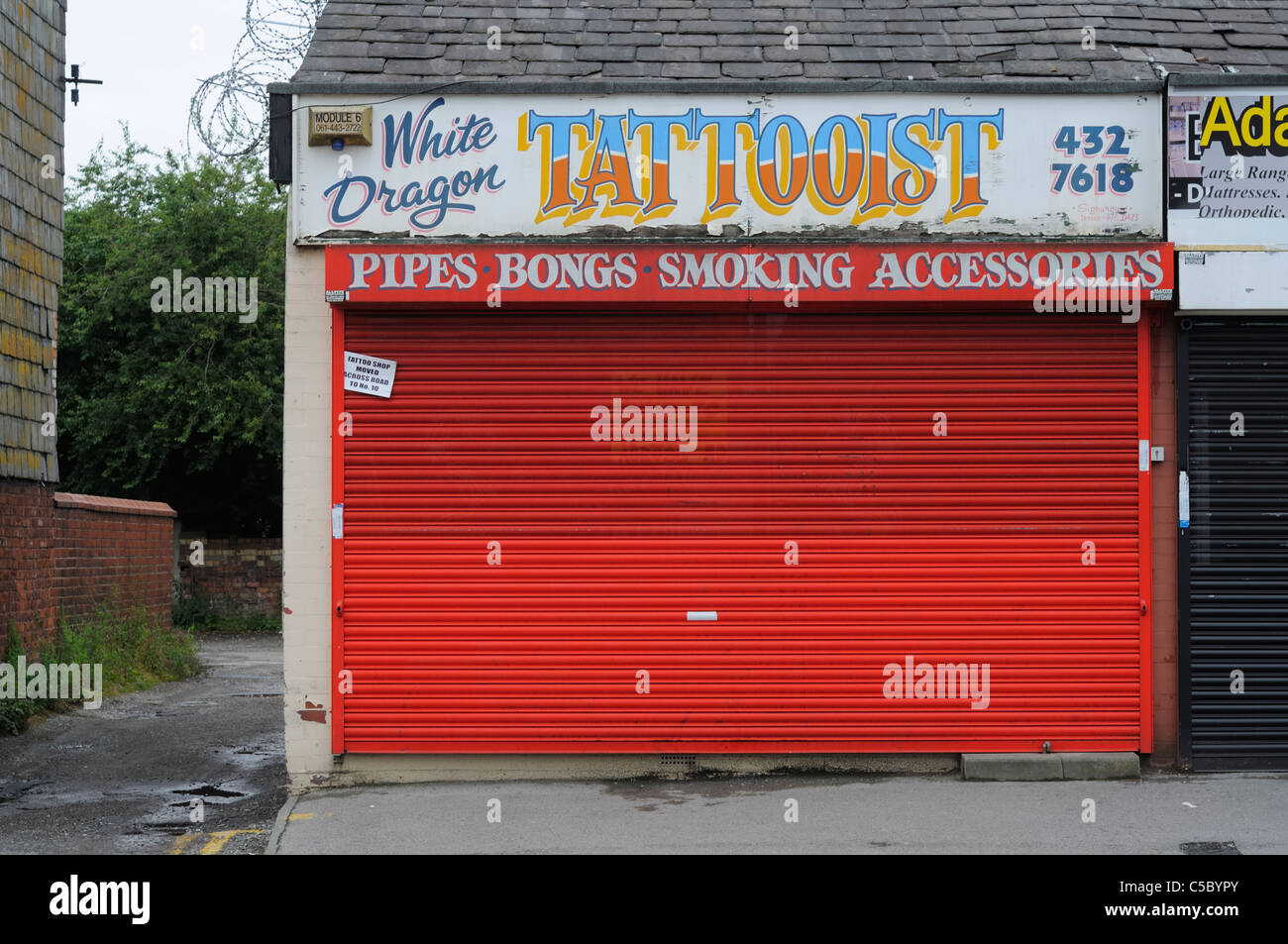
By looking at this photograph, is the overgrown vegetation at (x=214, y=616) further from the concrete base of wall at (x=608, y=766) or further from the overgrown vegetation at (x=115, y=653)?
the concrete base of wall at (x=608, y=766)

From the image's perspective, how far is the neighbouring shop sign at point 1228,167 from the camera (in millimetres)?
9328

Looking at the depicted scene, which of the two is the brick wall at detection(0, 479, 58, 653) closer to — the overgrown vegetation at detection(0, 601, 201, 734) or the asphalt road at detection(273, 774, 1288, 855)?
the overgrown vegetation at detection(0, 601, 201, 734)

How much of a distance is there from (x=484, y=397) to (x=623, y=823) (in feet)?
9.98

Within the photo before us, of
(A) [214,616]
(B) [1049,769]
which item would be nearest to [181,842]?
(B) [1049,769]

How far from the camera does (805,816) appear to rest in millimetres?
8250

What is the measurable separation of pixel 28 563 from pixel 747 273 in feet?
27.4

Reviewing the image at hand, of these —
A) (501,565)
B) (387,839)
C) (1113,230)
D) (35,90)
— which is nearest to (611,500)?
(501,565)

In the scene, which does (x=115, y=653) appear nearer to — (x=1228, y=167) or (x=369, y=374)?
(x=369, y=374)

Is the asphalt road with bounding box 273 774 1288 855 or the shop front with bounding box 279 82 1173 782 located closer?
the asphalt road with bounding box 273 774 1288 855

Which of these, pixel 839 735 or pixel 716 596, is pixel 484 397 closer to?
pixel 716 596

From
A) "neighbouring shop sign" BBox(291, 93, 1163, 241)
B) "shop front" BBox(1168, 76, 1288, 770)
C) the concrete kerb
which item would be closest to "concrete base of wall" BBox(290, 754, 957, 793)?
the concrete kerb

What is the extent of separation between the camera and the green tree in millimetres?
26375

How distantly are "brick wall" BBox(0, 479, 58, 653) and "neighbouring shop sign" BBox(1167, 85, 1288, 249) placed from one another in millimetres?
10423

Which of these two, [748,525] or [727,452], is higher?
[727,452]
